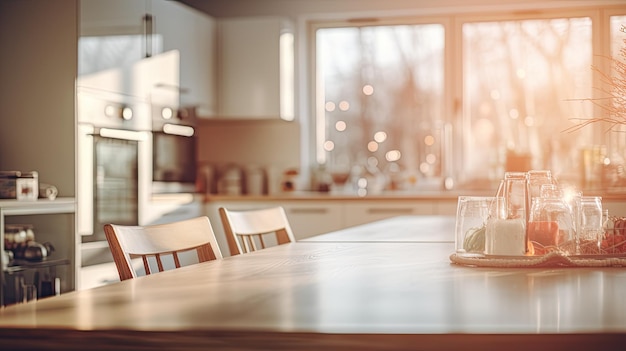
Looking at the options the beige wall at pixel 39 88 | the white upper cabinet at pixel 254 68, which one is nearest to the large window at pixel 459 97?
the white upper cabinet at pixel 254 68

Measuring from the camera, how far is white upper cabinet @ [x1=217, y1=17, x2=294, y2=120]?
5395mm

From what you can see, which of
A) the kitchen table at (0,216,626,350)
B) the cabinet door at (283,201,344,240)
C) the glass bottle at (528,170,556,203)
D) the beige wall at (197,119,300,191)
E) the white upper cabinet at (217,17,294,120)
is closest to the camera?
the kitchen table at (0,216,626,350)

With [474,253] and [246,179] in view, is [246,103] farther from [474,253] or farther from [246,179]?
[474,253]

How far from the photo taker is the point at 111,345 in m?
0.93

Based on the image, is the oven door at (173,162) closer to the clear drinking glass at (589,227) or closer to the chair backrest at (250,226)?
the chair backrest at (250,226)

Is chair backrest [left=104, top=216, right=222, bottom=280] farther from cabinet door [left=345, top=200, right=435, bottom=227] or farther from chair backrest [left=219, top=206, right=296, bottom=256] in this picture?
cabinet door [left=345, top=200, right=435, bottom=227]

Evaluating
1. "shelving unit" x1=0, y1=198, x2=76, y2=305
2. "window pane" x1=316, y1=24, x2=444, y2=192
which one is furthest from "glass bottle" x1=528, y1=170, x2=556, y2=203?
"window pane" x1=316, y1=24, x2=444, y2=192

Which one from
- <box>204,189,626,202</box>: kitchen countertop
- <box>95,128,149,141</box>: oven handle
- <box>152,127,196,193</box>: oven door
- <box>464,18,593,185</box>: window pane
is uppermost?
<box>464,18,593,185</box>: window pane

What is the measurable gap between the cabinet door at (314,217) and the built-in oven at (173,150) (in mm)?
658

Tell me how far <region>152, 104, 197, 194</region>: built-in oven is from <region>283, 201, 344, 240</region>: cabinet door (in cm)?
66

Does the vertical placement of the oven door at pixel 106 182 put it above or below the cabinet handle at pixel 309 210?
above

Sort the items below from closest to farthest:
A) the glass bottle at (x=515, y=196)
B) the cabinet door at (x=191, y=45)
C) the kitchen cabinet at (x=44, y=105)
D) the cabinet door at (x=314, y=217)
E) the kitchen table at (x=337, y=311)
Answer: the kitchen table at (x=337, y=311), the glass bottle at (x=515, y=196), the kitchen cabinet at (x=44, y=105), the cabinet door at (x=191, y=45), the cabinet door at (x=314, y=217)

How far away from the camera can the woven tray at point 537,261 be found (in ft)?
5.23

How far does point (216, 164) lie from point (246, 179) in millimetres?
326
